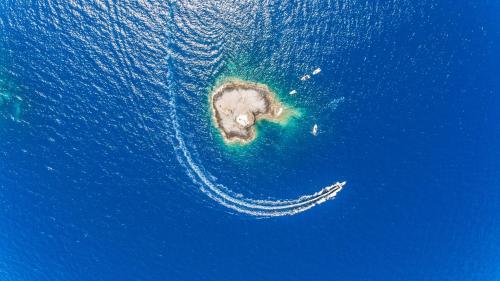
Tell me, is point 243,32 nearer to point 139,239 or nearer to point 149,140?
point 149,140

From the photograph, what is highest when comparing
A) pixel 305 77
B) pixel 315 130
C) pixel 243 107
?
pixel 305 77

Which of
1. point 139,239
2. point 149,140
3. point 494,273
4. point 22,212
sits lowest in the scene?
point 494,273

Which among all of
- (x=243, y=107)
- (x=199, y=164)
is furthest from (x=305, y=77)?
(x=199, y=164)

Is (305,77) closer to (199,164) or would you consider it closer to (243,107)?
(243,107)

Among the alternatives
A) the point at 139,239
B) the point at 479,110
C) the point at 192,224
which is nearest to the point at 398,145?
the point at 479,110

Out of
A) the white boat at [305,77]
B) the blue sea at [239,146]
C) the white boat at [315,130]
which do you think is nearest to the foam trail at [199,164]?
the blue sea at [239,146]
